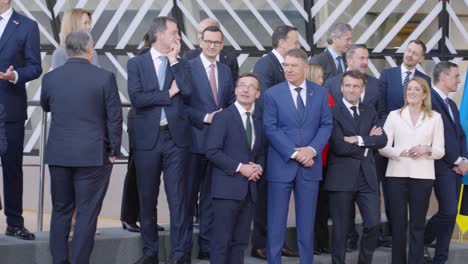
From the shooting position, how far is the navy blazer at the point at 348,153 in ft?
32.4

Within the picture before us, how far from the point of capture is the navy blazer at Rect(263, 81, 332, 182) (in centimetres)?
951

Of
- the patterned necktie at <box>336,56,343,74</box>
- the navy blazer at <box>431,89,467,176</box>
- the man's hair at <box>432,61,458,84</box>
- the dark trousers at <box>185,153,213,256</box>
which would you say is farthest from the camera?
the patterned necktie at <box>336,56,343,74</box>

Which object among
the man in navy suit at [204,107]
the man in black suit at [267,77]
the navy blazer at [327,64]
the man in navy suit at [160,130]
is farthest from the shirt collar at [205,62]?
the navy blazer at [327,64]

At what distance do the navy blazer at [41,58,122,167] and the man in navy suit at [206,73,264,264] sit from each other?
3.09 feet

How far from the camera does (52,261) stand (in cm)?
903

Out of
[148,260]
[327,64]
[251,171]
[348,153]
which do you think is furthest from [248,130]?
[327,64]

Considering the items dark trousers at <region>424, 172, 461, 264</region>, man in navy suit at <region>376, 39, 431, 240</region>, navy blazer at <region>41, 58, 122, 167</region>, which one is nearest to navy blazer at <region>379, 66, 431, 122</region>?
man in navy suit at <region>376, 39, 431, 240</region>

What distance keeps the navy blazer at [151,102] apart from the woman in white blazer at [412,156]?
6.53 ft

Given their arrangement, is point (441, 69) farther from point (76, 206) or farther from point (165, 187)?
point (76, 206)

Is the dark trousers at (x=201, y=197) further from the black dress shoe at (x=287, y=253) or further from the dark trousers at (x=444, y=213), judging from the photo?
the dark trousers at (x=444, y=213)

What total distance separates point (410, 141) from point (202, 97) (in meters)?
1.93

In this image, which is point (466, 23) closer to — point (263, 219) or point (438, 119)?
point (438, 119)

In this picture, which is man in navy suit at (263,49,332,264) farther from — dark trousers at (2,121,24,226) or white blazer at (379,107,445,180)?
dark trousers at (2,121,24,226)

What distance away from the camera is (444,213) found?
10.6 m
